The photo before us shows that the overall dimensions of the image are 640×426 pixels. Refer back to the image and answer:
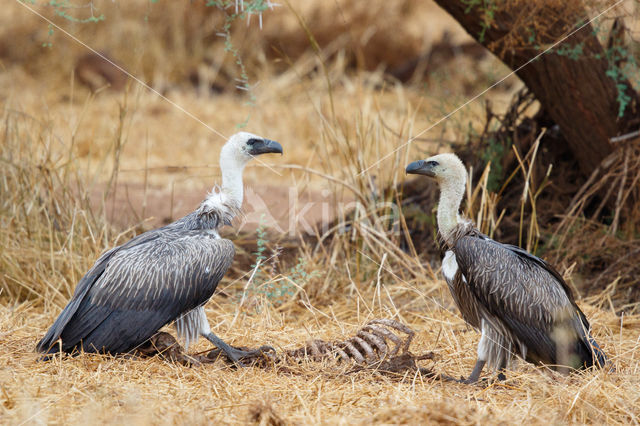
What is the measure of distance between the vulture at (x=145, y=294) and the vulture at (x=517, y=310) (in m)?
1.12

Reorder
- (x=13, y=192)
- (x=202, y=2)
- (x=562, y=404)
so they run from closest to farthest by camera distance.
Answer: (x=562, y=404) < (x=13, y=192) < (x=202, y=2)

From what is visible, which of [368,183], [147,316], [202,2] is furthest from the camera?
[202,2]

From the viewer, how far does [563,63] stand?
17.2 feet

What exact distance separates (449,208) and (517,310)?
64 cm

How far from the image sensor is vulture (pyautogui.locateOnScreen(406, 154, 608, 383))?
3.69 metres

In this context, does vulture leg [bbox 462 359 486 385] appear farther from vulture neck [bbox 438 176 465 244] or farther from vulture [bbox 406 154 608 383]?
vulture neck [bbox 438 176 465 244]

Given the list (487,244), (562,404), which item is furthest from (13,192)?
(562,404)

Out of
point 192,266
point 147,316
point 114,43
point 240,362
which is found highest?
point 114,43

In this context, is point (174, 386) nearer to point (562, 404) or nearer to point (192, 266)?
point (192, 266)

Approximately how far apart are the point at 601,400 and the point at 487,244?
3.11 ft

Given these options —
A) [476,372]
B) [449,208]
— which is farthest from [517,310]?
[449,208]

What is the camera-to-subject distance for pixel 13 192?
520cm

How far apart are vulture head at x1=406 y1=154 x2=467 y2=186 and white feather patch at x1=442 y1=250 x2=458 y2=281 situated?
38cm

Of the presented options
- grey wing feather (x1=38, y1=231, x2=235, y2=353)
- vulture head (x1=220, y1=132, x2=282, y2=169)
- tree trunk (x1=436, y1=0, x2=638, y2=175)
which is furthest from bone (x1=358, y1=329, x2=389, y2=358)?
tree trunk (x1=436, y1=0, x2=638, y2=175)
